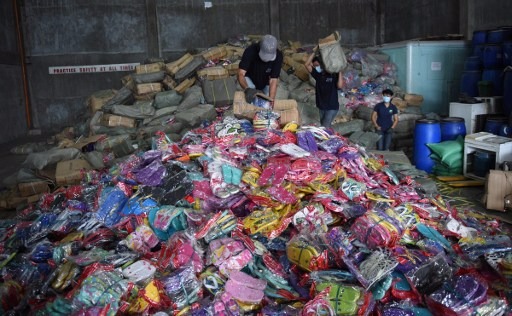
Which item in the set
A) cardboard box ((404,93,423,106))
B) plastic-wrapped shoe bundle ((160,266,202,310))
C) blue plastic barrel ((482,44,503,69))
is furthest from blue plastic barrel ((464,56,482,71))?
plastic-wrapped shoe bundle ((160,266,202,310))

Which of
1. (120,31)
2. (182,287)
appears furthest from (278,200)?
(120,31)

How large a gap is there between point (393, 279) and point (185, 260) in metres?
1.47

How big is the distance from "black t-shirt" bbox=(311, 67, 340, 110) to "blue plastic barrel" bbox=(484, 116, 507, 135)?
229cm

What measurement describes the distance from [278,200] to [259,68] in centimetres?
250

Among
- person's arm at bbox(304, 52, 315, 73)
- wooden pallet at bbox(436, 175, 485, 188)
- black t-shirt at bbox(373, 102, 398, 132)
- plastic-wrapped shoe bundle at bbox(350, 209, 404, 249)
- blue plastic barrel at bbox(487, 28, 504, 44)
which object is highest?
blue plastic barrel at bbox(487, 28, 504, 44)

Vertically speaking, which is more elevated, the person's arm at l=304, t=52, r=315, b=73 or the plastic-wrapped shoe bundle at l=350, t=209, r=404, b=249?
the person's arm at l=304, t=52, r=315, b=73

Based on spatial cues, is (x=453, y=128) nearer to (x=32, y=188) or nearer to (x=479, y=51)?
(x=479, y=51)

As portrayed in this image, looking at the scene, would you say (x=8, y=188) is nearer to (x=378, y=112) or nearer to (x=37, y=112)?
(x=378, y=112)

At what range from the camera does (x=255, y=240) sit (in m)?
3.46

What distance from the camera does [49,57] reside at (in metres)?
12.4

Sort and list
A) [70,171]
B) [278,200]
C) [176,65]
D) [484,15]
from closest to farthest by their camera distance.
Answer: [278,200] → [70,171] → [484,15] → [176,65]

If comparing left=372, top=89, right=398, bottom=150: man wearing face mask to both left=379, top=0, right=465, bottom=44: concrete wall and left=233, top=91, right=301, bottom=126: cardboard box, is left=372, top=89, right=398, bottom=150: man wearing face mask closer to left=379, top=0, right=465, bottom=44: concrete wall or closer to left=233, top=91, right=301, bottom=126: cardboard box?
left=233, top=91, right=301, bottom=126: cardboard box

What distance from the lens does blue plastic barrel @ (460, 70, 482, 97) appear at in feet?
25.3

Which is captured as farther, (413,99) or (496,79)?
(413,99)
